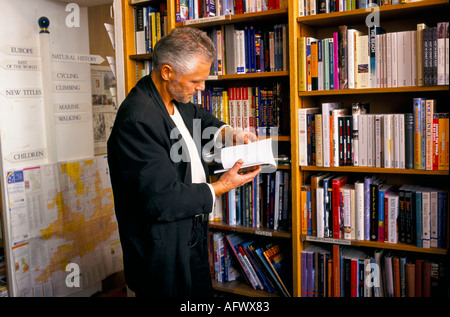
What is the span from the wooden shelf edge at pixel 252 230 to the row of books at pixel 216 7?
1115 mm

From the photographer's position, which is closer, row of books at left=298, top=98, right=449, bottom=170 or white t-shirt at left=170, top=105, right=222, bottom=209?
row of books at left=298, top=98, right=449, bottom=170

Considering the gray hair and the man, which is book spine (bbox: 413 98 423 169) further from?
the gray hair

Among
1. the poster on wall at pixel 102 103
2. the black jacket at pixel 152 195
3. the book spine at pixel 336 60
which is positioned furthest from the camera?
the poster on wall at pixel 102 103

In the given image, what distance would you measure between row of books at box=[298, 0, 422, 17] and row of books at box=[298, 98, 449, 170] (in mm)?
434

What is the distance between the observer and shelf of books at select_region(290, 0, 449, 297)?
175cm

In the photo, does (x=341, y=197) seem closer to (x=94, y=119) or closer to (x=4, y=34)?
(x=94, y=119)

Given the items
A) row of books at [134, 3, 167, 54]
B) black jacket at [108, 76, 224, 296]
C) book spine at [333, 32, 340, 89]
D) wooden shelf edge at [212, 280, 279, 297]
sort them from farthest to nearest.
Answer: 1. row of books at [134, 3, 167, 54]
2. wooden shelf edge at [212, 280, 279, 297]
3. book spine at [333, 32, 340, 89]
4. black jacket at [108, 76, 224, 296]

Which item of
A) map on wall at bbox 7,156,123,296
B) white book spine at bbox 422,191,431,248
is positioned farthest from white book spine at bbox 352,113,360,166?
map on wall at bbox 7,156,123,296

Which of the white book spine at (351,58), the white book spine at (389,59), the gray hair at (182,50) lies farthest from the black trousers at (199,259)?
the white book spine at (389,59)

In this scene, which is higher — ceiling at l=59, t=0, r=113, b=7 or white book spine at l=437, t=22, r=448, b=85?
ceiling at l=59, t=0, r=113, b=7

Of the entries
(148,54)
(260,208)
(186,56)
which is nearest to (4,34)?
(148,54)

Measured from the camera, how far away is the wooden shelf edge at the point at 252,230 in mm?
2107

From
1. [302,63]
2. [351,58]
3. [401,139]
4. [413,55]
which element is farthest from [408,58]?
[302,63]

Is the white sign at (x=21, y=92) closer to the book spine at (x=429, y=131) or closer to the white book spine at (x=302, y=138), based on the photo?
the white book spine at (x=302, y=138)
